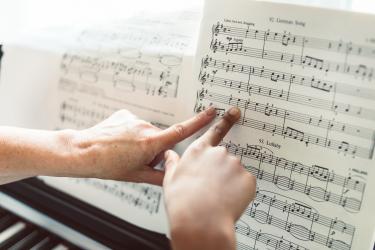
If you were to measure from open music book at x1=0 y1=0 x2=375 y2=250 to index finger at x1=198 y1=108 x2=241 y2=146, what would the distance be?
0.6 inches

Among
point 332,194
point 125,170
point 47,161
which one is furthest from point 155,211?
point 332,194

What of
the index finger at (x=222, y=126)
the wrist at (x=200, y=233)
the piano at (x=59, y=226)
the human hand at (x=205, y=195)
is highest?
the index finger at (x=222, y=126)

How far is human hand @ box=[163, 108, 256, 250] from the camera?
24.3 inches

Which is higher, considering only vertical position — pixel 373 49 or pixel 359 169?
pixel 373 49

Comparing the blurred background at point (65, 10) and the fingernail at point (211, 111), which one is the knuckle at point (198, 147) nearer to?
the fingernail at point (211, 111)

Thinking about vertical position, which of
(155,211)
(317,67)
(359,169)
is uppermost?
(317,67)

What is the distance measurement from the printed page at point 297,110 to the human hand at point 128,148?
88 millimetres

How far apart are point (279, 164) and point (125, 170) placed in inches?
12.0

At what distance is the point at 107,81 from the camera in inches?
39.8

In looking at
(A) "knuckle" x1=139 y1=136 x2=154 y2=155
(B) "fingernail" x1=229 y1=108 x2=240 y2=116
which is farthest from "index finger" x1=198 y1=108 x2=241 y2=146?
(A) "knuckle" x1=139 y1=136 x2=154 y2=155

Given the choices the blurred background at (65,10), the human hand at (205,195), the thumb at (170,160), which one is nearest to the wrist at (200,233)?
the human hand at (205,195)

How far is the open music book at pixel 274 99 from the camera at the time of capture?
2.29 feet

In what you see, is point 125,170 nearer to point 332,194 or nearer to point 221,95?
point 221,95

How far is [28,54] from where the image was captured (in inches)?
44.1
